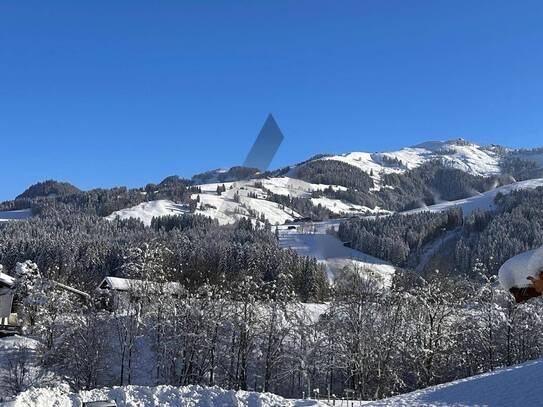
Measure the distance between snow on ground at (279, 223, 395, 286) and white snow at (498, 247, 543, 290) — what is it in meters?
126

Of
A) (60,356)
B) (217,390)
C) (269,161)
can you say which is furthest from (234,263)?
(269,161)

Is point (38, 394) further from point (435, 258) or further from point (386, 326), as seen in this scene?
point (435, 258)

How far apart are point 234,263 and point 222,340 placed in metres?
69.6

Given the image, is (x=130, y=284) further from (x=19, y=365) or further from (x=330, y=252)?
(x=330, y=252)

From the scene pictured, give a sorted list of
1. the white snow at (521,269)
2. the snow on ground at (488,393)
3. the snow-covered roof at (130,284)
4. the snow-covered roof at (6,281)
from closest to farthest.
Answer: the white snow at (521,269) → the snow on ground at (488,393) → the snow-covered roof at (130,284) → the snow-covered roof at (6,281)

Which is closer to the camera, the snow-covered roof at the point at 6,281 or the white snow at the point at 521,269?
the white snow at the point at 521,269

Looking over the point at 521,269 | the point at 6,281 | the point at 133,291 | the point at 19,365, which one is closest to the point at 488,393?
the point at 133,291

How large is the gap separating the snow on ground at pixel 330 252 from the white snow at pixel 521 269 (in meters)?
126

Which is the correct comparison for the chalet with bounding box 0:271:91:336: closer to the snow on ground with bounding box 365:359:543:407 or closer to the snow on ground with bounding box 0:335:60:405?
the snow on ground with bounding box 0:335:60:405

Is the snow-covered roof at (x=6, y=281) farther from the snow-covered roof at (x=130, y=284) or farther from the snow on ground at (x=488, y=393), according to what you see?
the snow on ground at (x=488, y=393)

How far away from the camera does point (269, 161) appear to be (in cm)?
1539

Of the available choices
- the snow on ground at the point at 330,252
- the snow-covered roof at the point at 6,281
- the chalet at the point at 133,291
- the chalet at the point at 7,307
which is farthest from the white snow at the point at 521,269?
the snow on ground at the point at 330,252

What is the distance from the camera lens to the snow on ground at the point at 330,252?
466 feet

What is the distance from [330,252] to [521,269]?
164m
